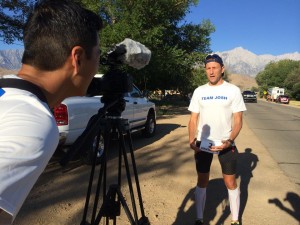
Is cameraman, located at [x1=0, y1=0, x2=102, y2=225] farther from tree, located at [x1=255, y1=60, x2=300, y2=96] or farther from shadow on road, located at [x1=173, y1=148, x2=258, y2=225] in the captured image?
tree, located at [x1=255, y1=60, x2=300, y2=96]

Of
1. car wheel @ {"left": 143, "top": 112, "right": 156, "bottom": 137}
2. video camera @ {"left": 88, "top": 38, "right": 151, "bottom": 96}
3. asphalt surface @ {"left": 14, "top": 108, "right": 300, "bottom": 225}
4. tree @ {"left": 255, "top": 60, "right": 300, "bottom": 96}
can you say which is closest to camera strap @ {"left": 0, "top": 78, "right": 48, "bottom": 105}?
video camera @ {"left": 88, "top": 38, "right": 151, "bottom": 96}

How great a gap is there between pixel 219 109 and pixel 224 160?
55cm

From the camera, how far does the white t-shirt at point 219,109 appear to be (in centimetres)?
375

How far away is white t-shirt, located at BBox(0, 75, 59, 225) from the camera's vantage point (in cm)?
85

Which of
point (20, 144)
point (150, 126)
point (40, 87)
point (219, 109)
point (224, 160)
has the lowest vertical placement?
point (150, 126)

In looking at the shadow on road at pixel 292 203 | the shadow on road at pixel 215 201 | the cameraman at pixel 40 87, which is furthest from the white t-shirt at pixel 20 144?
the shadow on road at pixel 292 203

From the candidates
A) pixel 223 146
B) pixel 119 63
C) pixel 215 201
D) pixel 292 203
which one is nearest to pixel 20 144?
pixel 119 63

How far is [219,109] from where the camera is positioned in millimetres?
3764

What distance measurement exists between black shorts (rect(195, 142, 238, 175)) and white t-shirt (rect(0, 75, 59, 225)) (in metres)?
2.95

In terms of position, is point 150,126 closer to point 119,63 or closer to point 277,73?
point 119,63

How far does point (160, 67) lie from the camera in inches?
716

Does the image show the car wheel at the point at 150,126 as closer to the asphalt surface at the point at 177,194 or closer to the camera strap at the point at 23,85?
the asphalt surface at the point at 177,194

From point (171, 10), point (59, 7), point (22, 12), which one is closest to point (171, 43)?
point (171, 10)

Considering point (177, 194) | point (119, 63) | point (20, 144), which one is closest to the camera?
point (20, 144)
